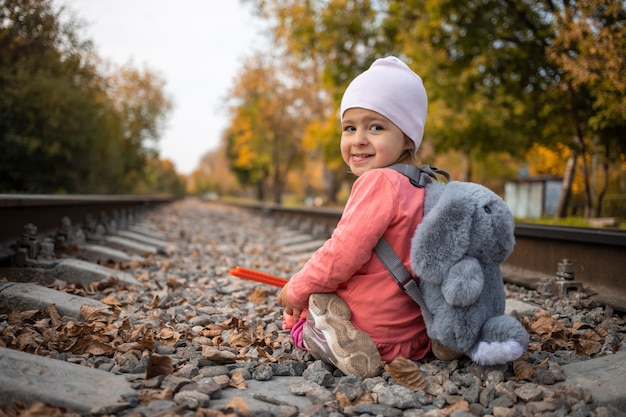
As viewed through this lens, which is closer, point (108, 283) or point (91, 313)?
point (91, 313)

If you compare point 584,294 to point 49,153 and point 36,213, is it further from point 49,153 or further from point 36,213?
point 49,153

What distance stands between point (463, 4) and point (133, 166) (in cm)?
2061

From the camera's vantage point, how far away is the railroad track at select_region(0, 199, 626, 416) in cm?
195

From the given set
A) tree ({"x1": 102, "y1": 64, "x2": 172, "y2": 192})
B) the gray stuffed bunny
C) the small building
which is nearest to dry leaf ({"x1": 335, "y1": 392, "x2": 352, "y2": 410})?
the gray stuffed bunny

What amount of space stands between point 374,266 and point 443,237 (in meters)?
0.38

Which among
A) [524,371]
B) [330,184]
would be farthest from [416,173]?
[330,184]

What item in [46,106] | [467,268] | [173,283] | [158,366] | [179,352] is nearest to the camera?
[467,268]

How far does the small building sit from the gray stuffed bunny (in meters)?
13.7

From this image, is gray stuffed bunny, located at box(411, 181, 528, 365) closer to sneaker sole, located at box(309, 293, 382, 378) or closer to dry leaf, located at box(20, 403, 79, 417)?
sneaker sole, located at box(309, 293, 382, 378)

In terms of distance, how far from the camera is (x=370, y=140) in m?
2.36

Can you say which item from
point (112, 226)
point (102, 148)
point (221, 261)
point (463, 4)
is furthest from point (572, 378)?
point (102, 148)

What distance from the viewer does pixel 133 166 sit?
26.6 metres

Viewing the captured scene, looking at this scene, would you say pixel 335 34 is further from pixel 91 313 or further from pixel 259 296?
pixel 91 313

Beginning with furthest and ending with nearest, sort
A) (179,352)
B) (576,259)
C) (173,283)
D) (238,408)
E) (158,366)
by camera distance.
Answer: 1. (173,283)
2. (576,259)
3. (179,352)
4. (158,366)
5. (238,408)
